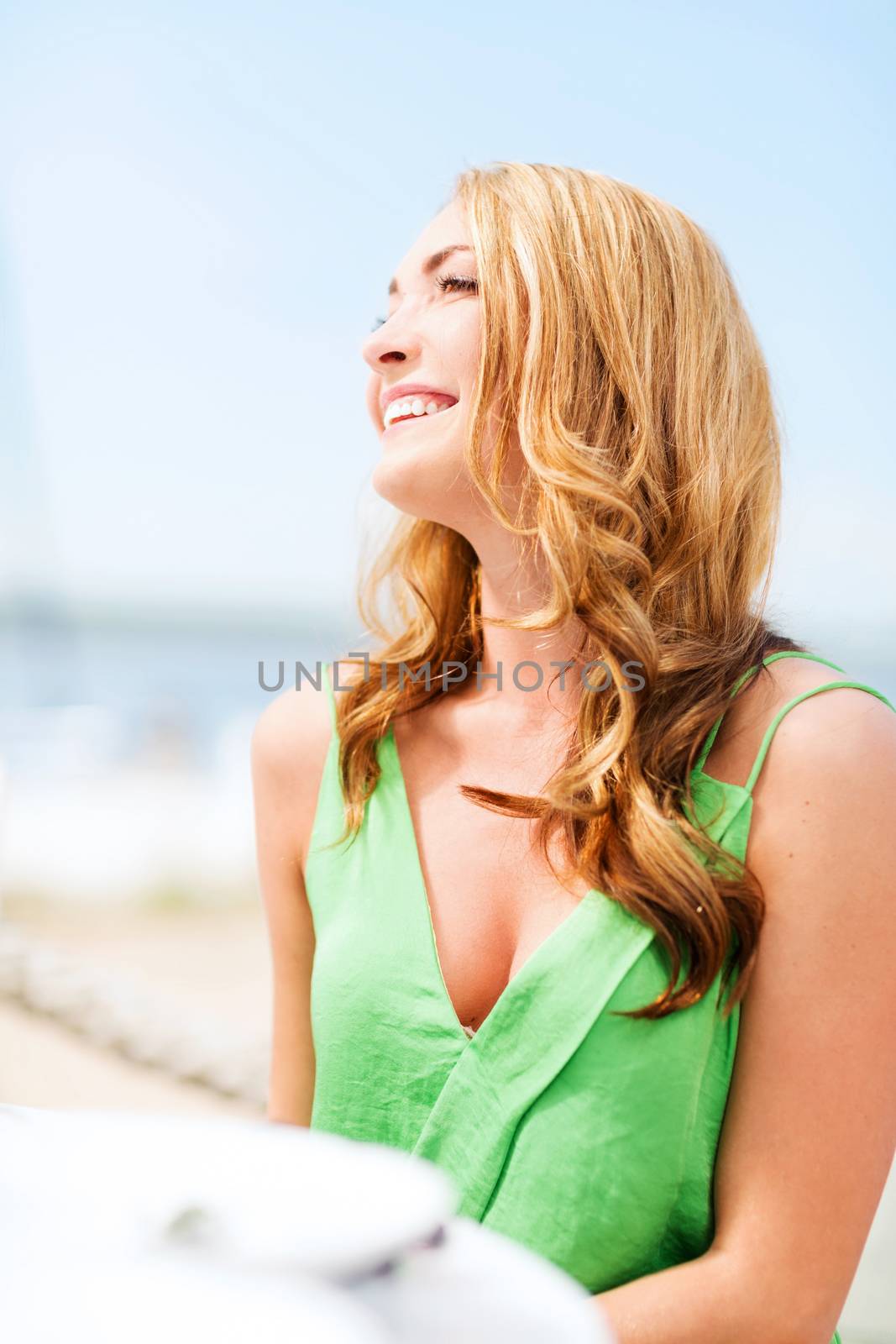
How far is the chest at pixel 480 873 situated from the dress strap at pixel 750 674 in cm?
14

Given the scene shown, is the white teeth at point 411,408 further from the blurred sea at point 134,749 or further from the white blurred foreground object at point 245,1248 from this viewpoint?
the white blurred foreground object at point 245,1248

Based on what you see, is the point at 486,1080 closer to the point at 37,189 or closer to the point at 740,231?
the point at 740,231

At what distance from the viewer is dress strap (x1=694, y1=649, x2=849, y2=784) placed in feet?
2.82

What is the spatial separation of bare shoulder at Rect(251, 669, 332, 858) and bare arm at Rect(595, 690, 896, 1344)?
48 centimetres

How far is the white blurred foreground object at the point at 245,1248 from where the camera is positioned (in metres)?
0.28

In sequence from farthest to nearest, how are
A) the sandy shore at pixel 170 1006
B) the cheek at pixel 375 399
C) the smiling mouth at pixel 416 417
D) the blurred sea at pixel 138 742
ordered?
the blurred sea at pixel 138 742
the sandy shore at pixel 170 1006
the cheek at pixel 375 399
the smiling mouth at pixel 416 417

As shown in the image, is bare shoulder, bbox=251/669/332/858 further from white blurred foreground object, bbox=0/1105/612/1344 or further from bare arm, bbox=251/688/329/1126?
white blurred foreground object, bbox=0/1105/612/1344

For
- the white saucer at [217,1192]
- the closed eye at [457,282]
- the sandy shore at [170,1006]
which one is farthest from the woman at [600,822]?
the white saucer at [217,1192]

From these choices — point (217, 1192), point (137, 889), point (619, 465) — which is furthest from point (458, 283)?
point (137, 889)

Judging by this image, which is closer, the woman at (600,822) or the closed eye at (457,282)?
the woman at (600,822)

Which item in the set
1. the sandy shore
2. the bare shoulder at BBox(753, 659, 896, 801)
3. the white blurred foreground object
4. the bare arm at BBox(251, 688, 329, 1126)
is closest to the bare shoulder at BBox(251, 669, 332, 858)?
the bare arm at BBox(251, 688, 329, 1126)

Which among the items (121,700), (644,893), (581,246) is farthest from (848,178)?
(121,700)

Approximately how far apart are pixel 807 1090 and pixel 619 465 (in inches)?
21.5

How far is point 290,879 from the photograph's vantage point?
1.08m
